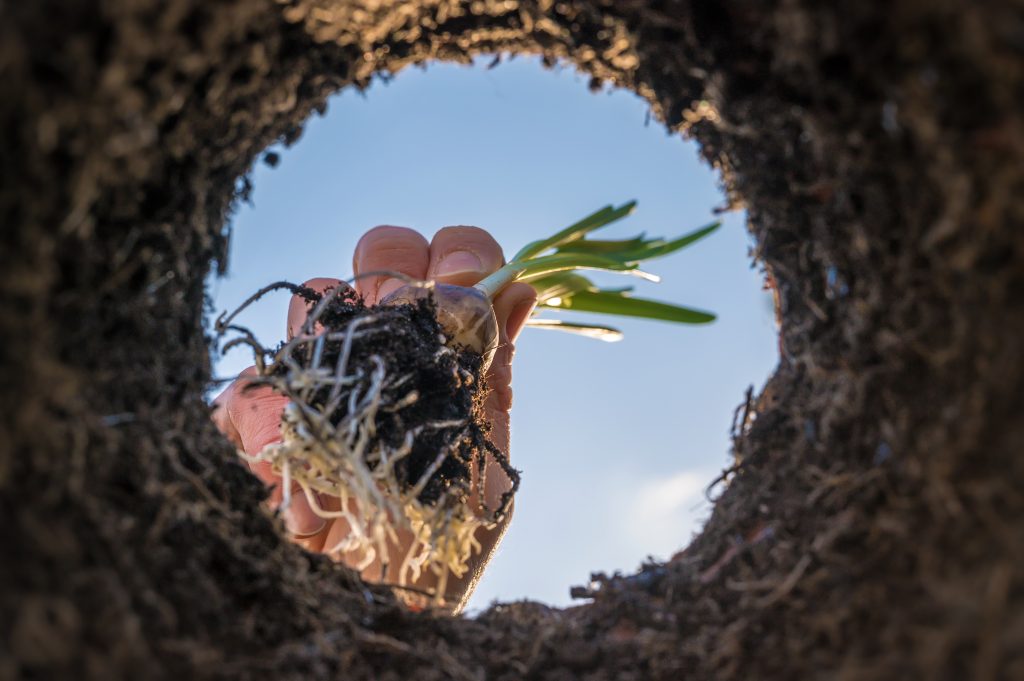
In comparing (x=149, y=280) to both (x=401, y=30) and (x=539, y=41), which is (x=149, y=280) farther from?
(x=539, y=41)

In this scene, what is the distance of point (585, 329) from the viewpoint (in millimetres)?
2059

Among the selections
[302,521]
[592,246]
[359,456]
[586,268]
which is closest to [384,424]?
[359,456]

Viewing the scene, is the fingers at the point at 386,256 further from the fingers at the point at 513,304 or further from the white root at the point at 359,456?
the white root at the point at 359,456

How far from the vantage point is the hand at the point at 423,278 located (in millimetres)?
1739

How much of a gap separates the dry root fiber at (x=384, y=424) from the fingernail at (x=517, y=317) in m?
0.37

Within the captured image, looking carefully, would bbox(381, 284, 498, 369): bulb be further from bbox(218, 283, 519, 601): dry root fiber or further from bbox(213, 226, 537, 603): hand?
bbox(213, 226, 537, 603): hand

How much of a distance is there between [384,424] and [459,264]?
65 cm

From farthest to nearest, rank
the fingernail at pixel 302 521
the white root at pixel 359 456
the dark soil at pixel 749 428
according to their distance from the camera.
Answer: the fingernail at pixel 302 521 < the white root at pixel 359 456 < the dark soil at pixel 749 428

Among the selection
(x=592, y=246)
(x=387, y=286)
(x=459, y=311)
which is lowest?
(x=459, y=311)

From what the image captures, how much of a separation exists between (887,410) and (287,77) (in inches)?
26.0

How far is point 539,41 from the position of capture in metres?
0.93

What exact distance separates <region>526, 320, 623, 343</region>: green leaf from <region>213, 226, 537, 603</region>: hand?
0.25 m

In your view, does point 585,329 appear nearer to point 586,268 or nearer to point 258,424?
point 586,268

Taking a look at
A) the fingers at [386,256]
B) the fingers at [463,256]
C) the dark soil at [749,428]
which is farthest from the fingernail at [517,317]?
the dark soil at [749,428]
